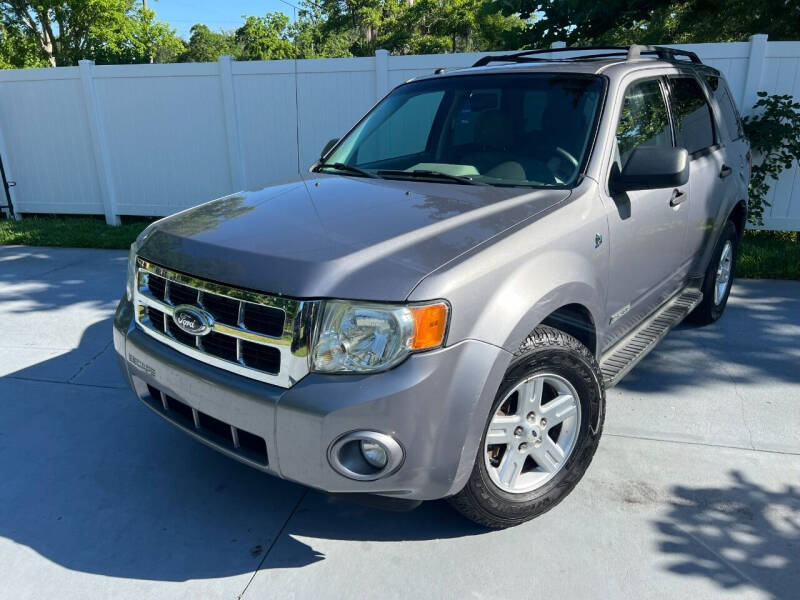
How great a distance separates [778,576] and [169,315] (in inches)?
102

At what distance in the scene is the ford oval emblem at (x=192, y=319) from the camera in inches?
94.3

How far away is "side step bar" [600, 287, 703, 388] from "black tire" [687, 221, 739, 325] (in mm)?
281

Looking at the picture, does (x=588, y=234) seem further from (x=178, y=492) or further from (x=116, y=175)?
(x=116, y=175)

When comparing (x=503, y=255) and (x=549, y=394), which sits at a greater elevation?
(x=503, y=255)

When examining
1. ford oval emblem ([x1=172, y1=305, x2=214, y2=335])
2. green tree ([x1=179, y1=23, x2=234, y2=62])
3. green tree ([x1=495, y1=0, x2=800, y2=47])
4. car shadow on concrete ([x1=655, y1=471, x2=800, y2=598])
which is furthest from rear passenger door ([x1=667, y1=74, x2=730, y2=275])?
green tree ([x1=179, y1=23, x2=234, y2=62])

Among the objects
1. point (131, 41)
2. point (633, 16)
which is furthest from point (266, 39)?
point (633, 16)

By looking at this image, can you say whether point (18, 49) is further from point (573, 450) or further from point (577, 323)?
point (573, 450)

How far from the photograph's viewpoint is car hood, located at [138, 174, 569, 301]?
2.17 metres

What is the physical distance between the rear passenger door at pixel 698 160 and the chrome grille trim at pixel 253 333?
271 cm

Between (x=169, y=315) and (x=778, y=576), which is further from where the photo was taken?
(x=169, y=315)

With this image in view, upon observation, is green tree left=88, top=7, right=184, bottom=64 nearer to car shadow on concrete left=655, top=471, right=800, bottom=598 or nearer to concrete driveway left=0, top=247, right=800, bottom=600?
concrete driveway left=0, top=247, right=800, bottom=600

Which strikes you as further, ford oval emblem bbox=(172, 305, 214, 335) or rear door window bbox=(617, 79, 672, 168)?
rear door window bbox=(617, 79, 672, 168)

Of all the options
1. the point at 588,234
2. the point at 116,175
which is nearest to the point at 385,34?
the point at 116,175

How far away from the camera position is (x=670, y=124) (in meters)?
3.79
